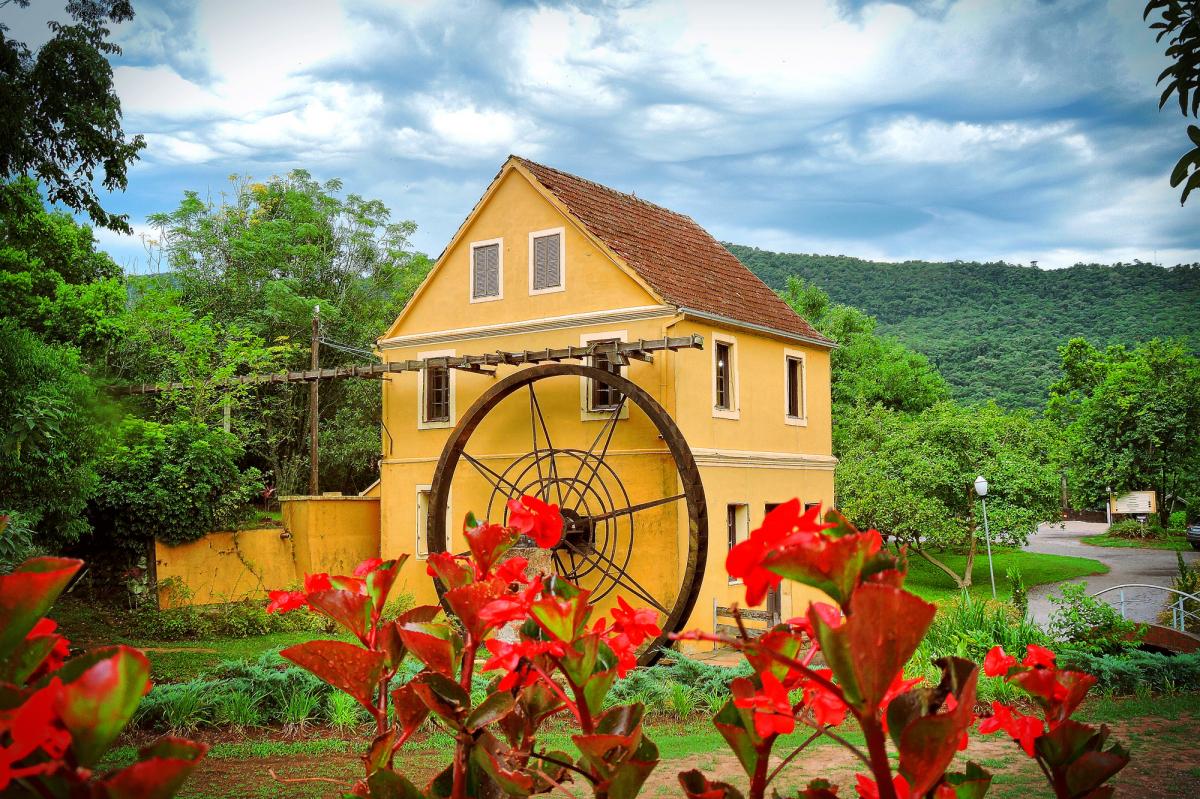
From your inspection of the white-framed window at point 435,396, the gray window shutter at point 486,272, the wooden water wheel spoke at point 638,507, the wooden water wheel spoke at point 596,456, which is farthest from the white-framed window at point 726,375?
the white-framed window at point 435,396

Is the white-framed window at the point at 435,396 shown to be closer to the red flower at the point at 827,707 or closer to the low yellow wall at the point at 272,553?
the low yellow wall at the point at 272,553

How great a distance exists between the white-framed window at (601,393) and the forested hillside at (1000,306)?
4070cm

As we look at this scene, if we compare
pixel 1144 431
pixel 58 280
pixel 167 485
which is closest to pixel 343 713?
pixel 167 485

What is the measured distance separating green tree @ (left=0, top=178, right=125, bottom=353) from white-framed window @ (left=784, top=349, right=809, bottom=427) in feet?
43.3

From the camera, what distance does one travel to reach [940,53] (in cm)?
3584

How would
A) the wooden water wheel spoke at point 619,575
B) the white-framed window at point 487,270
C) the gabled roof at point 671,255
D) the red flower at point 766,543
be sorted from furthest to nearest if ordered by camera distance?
the white-framed window at point 487,270, the gabled roof at point 671,255, the wooden water wheel spoke at point 619,575, the red flower at point 766,543

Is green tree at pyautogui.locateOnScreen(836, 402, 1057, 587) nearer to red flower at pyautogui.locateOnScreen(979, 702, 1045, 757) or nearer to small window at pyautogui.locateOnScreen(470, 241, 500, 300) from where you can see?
small window at pyautogui.locateOnScreen(470, 241, 500, 300)

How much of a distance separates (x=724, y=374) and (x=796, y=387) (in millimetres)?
2636

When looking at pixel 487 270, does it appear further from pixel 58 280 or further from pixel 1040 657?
pixel 1040 657

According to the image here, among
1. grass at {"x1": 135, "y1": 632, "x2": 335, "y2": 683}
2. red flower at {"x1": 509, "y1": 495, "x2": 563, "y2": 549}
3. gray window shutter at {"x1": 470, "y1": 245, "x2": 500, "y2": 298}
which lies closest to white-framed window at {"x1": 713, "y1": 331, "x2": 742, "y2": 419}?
gray window shutter at {"x1": 470, "y1": 245, "x2": 500, "y2": 298}

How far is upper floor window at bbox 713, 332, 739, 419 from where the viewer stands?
1653 cm

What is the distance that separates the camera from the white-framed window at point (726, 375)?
16.5 m

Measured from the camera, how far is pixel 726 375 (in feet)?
55.2

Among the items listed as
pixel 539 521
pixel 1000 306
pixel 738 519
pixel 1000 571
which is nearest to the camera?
pixel 539 521
